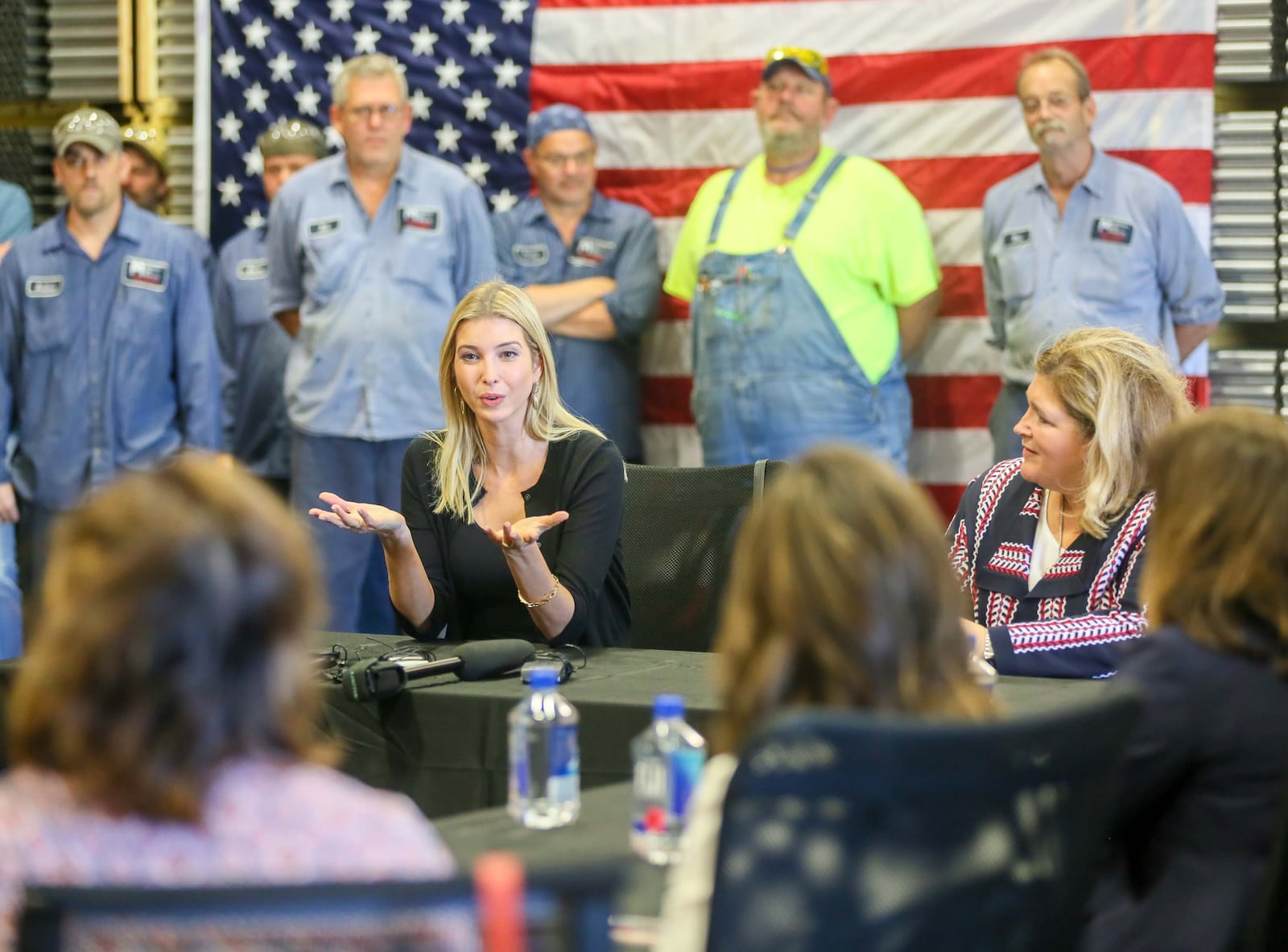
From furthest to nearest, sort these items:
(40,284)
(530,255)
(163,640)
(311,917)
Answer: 1. (530,255)
2. (40,284)
3. (163,640)
4. (311,917)

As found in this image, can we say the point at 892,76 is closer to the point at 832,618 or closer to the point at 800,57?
the point at 800,57

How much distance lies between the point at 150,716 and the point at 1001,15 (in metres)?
5.06

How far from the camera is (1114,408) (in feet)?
10.4

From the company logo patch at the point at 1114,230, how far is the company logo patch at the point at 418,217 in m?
2.21

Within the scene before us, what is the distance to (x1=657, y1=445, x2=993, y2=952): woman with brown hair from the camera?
4.72 feet

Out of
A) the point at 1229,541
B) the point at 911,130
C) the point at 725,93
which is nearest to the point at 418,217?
the point at 725,93

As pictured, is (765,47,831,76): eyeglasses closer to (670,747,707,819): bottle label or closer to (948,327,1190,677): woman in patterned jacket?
(948,327,1190,677): woman in patterned jacket

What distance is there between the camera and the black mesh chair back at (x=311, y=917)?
1107mm

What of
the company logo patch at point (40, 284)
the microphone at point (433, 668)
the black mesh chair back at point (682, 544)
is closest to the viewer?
the microphone at point (433, 668)

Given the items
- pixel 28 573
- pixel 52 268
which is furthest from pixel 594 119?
pixel 28 573

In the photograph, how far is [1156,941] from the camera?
1927 mm

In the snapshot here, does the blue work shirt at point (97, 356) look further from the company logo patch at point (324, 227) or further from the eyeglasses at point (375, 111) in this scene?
the eyeglasses at point (375, 111)

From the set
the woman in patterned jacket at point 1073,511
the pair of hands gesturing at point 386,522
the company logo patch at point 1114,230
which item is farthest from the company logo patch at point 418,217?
the woman in patterned jacket at point 1073,511

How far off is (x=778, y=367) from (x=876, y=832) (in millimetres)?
4211
